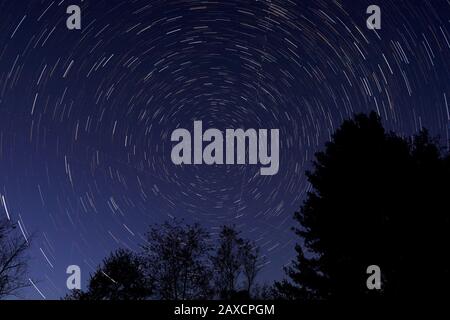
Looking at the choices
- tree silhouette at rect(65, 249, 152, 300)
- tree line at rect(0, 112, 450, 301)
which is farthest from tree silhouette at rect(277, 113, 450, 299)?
tree silhouette at rect(65, 249, 152, 300)

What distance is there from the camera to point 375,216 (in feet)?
64.7

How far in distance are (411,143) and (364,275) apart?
6.61 metres

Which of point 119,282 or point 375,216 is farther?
point 119,282

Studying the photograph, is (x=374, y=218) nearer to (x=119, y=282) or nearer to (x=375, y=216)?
(x=375, y=216)

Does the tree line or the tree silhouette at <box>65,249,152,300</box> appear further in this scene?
the tree silhouette at <box>65,249,152,300</box>

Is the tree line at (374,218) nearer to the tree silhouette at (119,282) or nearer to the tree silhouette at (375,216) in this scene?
the tree silhouette at (375,216)

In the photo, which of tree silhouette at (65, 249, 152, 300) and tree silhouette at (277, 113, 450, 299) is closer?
tree silhouette at (277, 113, 450, 299)

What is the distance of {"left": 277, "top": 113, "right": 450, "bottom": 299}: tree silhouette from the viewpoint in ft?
62.0

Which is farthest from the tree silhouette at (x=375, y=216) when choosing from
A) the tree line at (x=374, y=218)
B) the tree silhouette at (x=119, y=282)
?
the tree silhouette at (x=119, y=282)

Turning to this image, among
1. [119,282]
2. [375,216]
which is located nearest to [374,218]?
[375,216]

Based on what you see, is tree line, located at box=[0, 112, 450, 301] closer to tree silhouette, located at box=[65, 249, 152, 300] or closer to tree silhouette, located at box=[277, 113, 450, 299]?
tree silhouette, located at box=[277, 113, 450, 299]
